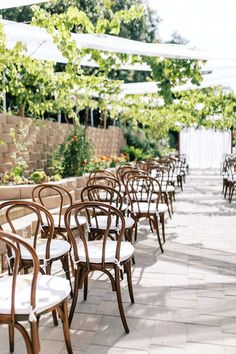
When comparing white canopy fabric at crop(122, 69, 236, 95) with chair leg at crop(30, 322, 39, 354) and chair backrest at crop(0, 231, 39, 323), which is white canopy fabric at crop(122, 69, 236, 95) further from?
chair leg at crop(30, 322, 39, 354)

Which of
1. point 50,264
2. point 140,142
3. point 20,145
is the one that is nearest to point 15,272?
point 50,264

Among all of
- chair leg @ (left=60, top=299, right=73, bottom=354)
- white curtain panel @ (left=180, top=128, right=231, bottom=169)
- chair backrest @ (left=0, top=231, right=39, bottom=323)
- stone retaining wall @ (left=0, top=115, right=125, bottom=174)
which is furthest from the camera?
white curtain panel @ (left=180, top=128, right=231, bottom=169)

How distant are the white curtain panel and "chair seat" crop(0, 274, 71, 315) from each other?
16.4m

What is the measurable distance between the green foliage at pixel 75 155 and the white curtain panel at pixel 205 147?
12270 millimetres

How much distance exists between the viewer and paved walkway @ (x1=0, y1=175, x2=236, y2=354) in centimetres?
221

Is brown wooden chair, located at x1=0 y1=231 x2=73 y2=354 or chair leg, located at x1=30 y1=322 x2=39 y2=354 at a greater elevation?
brown wooden chair, located at x1=0 y1=231 x2=73 y2=354

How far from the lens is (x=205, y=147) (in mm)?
18078

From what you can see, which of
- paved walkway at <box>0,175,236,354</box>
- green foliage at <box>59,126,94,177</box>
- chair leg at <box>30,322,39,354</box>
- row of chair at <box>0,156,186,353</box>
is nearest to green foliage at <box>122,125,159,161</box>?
green foliage at <box>59,126,94,177</box>

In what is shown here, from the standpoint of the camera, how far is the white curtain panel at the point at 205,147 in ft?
58.9

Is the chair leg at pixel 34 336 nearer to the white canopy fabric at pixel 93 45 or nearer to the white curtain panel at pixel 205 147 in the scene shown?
the white canopy fabric at pixel 93 45

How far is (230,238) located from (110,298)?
2.37 metres

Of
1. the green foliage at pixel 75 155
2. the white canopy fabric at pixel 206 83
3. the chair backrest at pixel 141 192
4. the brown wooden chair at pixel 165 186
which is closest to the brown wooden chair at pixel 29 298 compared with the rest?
the chair backrest at pixel 141 192

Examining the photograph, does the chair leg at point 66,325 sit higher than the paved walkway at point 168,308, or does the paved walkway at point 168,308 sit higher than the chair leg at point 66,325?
the chair leg at point 66,325

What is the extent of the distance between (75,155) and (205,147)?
42.8ft
